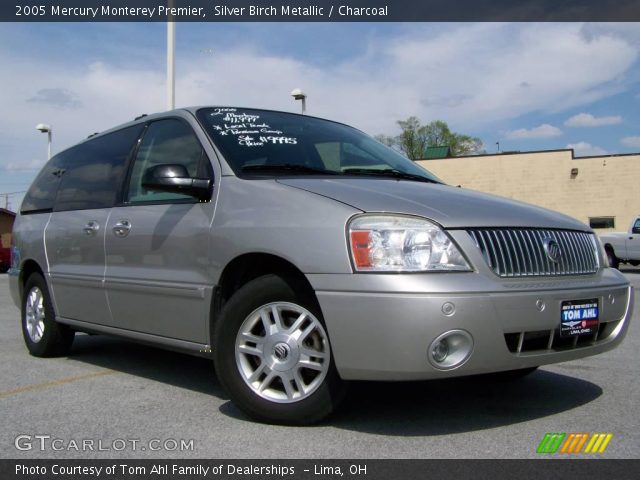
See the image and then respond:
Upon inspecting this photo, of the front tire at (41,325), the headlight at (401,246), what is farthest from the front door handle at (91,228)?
the headlight at (401,246)

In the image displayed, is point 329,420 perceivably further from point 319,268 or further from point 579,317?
point 579,317

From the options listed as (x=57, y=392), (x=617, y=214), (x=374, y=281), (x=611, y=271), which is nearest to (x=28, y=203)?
(x=57, y=392)

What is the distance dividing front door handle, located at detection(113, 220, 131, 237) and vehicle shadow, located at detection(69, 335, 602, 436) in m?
1.08

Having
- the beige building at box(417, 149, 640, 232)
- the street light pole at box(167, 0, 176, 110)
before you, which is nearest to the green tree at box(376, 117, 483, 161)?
the beige building at box(417, 149, 640, 232)

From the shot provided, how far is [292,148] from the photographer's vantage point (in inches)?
175

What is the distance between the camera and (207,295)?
4.02 metres

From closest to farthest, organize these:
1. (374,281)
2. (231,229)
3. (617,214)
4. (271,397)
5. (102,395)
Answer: (374,281)
(271,397)
(231,229)
(102,395)
(617,214)

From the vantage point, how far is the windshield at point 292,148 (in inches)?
166

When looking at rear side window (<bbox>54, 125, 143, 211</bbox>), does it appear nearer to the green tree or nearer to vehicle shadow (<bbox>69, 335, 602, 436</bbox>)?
vehicle shadow (<bbox>69, 335, 602, 436</bbox>)

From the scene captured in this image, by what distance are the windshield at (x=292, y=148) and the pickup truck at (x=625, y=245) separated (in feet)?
57.3

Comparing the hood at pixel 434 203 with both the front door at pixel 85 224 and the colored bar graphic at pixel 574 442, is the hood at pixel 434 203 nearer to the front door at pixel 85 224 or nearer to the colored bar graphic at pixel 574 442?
the colored bar graphic at pixel 574 442

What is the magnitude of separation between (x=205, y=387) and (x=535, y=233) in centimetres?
239

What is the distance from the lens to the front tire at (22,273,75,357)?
19.1 feet

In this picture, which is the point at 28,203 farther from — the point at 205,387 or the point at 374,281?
the point at 374,281
